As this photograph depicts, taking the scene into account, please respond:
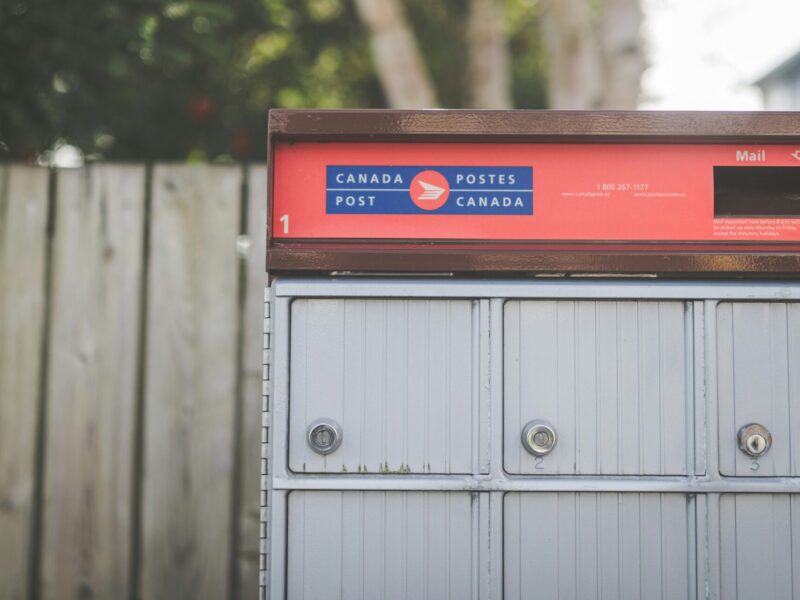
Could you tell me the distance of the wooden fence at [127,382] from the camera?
308 cm

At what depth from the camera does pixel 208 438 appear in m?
3.12

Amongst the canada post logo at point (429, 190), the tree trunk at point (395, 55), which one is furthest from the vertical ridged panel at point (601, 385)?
the tree trunk at point (395, 55)

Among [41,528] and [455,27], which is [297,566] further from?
[455,27]

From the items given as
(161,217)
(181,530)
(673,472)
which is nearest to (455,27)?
(161,217)

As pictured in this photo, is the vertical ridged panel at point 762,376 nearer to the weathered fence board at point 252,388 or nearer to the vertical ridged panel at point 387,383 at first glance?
the vertical ridged panel at point 387,383

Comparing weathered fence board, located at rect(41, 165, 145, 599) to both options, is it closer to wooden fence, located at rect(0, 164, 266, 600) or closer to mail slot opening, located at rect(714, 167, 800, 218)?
wooden fence, located at rect(0, 164, 266, 600)

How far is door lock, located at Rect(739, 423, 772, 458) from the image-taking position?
5.98 ft

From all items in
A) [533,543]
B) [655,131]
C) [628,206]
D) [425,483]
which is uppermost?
[655,131]

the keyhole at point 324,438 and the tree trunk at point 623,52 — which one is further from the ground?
the tree trunk at point 623,52

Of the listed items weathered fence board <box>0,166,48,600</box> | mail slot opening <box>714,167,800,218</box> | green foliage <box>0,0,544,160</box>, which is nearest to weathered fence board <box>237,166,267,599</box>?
weathered fence board <box>0,166,48,600</box>

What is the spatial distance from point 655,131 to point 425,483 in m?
1.01

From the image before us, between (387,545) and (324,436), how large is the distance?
0.31 m

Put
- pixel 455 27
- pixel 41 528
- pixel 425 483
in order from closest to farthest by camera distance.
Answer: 1. pixel 425 483
2. pixel 41 528
3. pixel 455 27

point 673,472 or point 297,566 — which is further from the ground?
point 673,472
